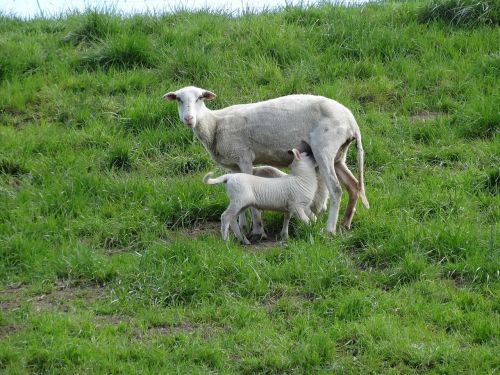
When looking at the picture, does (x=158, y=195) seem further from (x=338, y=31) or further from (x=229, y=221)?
(x=338, y=31)

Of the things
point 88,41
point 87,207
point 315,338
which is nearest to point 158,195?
point 87,207

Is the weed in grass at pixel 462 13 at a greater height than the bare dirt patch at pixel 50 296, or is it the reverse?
the weed in grass at pixel 462 13

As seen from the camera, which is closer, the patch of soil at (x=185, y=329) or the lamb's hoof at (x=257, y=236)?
the patch of soil at (x=185, y=329)

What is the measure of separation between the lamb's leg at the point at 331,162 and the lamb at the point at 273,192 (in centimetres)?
12

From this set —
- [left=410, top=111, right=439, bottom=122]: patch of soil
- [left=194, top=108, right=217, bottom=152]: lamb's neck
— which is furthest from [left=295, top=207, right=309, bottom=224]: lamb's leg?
[left=410, top=111, right=439, bottom=122]: patch of soil

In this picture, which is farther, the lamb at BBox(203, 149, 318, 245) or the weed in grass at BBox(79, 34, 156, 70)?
the weed in grass at BBox(79, 34, 156, 70)

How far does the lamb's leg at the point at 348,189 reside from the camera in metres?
9.98

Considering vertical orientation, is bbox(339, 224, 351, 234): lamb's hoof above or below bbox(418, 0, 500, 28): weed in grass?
below

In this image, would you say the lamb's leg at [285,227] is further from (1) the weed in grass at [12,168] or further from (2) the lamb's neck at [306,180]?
(1) the weed in grass at [12,168]

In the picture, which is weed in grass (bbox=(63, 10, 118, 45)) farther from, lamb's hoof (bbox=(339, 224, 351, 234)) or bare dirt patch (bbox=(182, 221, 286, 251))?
lamb's hoof (bbox=(339, 224, 351, 234))

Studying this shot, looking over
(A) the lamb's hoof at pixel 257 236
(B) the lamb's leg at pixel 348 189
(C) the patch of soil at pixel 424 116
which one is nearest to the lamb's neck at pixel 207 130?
(A) the lamb's hoof at pixel 257 236

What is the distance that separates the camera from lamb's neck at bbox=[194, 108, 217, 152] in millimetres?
10183

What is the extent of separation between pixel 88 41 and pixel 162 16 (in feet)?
3.70

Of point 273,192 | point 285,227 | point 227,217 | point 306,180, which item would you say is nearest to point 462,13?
point 306,180
